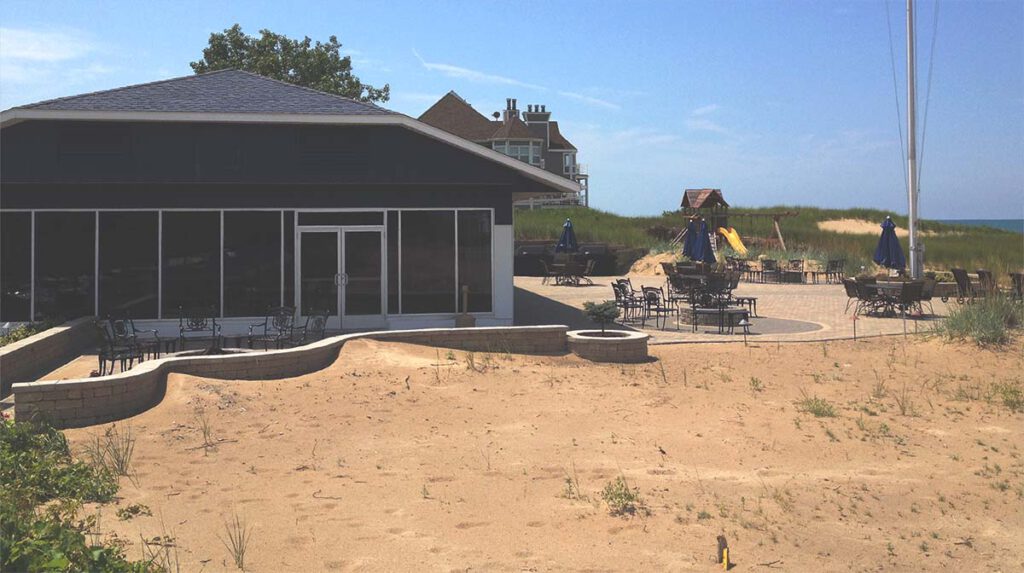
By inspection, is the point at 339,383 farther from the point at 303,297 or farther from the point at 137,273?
the point at 137,273

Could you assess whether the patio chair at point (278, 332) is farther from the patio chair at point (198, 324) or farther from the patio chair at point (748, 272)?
the patio chair at point (748, 272)

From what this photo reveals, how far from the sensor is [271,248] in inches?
655

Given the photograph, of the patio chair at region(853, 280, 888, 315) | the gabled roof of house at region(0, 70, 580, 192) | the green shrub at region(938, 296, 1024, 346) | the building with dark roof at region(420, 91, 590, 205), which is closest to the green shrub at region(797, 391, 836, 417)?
the green shrub at region(938, 296, 1024, 346)

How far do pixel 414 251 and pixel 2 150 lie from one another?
7.60 meters

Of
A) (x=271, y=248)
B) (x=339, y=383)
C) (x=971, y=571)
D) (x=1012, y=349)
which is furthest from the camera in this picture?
(x=271, y=248)

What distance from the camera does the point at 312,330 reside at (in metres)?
15.4

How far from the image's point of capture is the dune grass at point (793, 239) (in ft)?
104

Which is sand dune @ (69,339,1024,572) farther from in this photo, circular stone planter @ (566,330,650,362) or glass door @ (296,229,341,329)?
glass door @ (296,229,341,329)

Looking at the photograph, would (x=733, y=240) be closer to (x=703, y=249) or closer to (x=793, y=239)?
(x=793, y=239)

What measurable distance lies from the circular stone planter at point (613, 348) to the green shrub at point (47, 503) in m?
7.48

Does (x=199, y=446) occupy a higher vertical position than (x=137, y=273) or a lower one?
lower

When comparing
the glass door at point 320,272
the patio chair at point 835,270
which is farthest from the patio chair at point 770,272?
the glass door at point 320,272

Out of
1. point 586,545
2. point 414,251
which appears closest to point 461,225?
point 414,251

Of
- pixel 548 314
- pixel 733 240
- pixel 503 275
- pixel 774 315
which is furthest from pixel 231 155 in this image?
pixel 733 240
